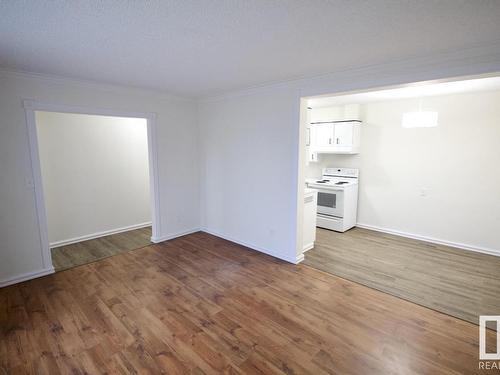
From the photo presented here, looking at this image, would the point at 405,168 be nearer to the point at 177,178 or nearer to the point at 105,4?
the point at 177,178

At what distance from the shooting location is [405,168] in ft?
16.0

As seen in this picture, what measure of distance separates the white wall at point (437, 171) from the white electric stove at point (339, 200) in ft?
0.63

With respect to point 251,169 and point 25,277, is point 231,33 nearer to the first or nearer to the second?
point 251,169

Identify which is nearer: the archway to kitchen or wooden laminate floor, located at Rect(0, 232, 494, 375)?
wooden laminate floor, located at Rect(0, 232, 494, 375)

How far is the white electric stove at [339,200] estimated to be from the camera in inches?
201

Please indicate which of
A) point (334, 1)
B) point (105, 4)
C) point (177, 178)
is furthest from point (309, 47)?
point (177, 178)

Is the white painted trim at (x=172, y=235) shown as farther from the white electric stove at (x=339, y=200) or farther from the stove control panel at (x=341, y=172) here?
the stove control panel at (x=341, y=172)

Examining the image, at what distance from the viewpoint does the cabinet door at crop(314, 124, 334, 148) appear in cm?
546

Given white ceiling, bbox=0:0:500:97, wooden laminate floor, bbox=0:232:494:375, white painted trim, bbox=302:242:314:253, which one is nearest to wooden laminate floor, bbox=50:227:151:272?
wooden laminate floor, bbox=0:232:494:375

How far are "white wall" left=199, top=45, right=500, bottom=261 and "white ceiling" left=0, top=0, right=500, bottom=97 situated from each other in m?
0.21

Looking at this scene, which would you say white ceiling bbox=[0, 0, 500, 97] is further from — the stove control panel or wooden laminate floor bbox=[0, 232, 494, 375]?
the stove control panel

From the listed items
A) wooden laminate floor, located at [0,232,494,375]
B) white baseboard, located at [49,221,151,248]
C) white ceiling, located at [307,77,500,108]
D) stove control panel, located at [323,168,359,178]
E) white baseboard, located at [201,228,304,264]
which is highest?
white ceiling, located at [307,77,500,108]

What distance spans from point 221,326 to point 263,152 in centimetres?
248

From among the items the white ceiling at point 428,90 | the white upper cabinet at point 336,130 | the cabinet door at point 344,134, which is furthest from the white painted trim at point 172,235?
the cabinet door at point 344,134
